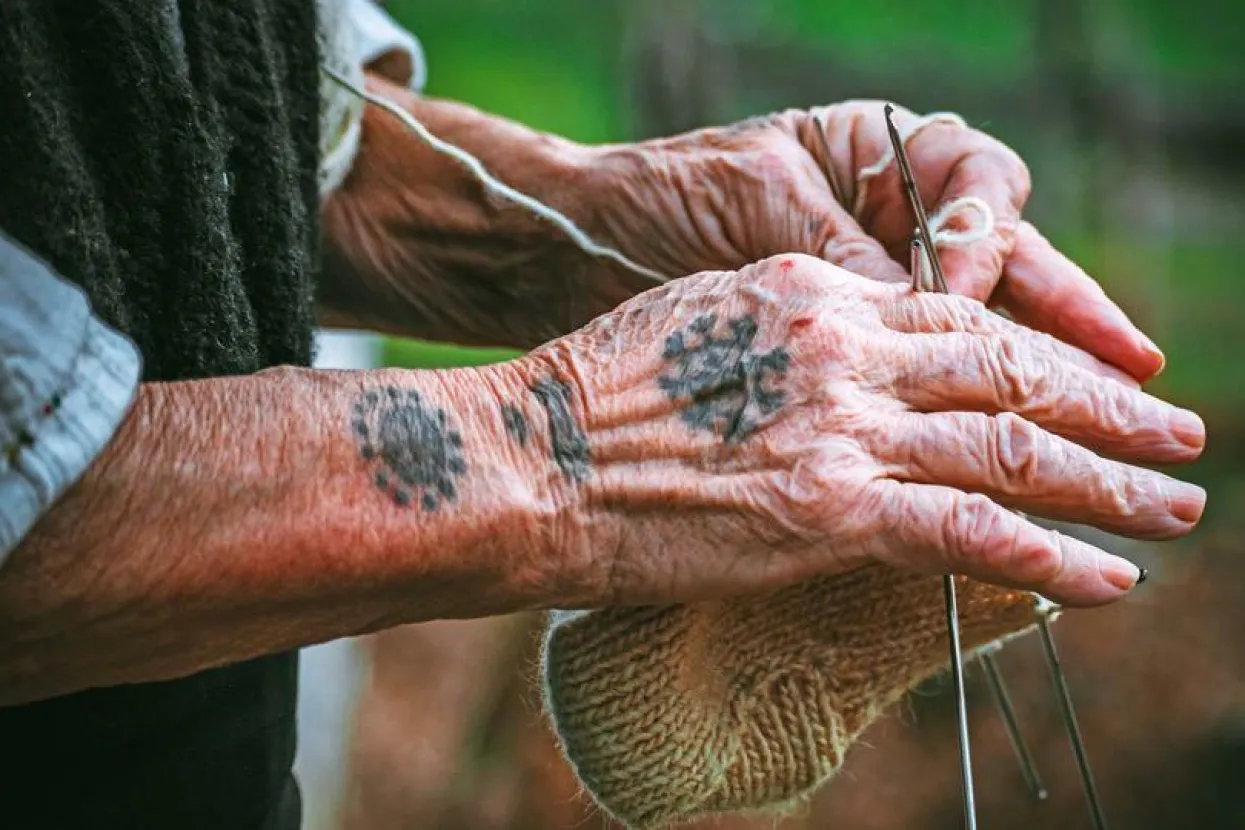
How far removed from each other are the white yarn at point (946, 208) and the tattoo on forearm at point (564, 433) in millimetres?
366

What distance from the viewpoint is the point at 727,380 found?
0.93 metres

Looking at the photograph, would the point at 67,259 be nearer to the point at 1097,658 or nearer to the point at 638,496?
the point at 638,496

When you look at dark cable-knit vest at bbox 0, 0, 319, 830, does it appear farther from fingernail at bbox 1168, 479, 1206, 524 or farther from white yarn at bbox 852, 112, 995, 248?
fingernail at bbox 1168, 479, 1206, 524

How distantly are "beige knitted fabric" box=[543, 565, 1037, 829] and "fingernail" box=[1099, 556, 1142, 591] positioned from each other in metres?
0.18

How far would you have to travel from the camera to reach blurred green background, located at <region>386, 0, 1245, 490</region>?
463cm

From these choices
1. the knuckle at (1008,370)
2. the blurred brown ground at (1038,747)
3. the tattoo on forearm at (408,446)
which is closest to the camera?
the tattoo on forearm at (408,446)

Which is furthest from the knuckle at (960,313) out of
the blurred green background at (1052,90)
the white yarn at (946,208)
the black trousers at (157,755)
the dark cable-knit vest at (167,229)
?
the blurred green background at (1052,90)

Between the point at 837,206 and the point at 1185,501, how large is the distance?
0.47m

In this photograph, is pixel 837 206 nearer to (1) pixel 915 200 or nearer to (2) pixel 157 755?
(1) pixel 915 200

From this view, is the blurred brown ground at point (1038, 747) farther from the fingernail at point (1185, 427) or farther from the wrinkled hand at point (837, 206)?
the fingernail at point (1185, 427)

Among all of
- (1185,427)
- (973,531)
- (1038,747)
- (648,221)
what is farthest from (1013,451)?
(1038,747)

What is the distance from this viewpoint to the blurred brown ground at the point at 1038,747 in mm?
2885

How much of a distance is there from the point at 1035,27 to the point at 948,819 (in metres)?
3.10

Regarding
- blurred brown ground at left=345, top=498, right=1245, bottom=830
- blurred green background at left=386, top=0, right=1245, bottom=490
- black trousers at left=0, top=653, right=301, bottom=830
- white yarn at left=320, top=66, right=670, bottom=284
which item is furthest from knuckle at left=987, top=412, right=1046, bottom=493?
blurred green background at left=386, top=0, right=1245, bottom=490
